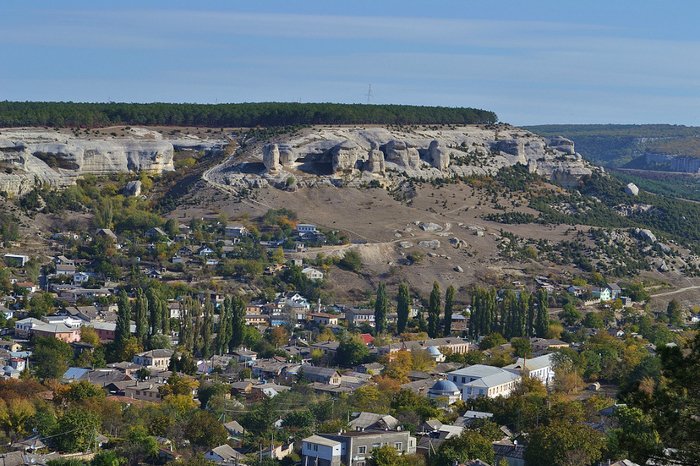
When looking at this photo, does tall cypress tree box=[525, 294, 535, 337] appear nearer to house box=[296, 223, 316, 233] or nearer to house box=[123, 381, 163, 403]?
house box=[296, 223, 316, 233]

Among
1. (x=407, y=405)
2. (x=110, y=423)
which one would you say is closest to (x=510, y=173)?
(x=407, y=405)

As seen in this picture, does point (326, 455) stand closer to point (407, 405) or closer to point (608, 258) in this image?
point (407, 405)

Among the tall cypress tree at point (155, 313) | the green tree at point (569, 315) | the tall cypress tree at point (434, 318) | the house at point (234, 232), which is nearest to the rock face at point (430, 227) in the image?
the house at point (234, 232)

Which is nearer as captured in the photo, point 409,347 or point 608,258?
point 409,347

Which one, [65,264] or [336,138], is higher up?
[336,138]

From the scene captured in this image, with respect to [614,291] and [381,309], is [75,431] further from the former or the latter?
[614,291]

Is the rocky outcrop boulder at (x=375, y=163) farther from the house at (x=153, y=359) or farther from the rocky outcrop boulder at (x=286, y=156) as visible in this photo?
the house at (x=153, y=359)

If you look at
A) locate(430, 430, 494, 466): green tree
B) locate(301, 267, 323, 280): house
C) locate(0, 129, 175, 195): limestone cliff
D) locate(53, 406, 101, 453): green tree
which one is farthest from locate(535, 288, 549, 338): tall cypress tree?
locate(0, 129, 175, 195): limestone cliff
